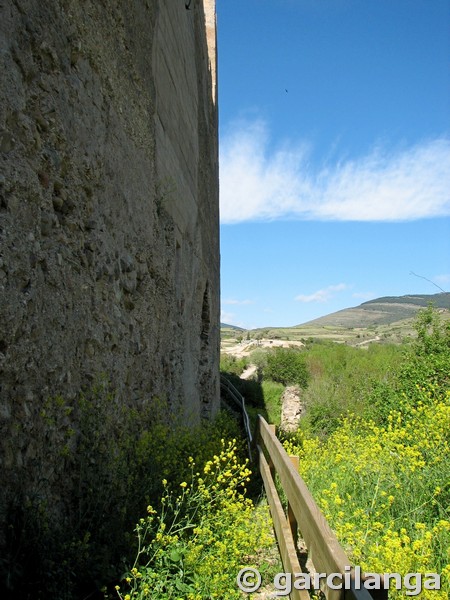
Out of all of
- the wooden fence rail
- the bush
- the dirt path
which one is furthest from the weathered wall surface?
the bush

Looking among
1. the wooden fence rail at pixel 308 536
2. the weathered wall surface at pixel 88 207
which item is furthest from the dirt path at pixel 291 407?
the wooden fence rail at pixel 308 536

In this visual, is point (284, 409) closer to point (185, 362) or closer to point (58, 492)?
point (185, 362)

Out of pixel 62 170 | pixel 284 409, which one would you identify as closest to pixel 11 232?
pixel 62 170

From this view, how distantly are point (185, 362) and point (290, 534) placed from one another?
3.37 metres

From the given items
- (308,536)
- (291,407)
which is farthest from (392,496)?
(291,407)

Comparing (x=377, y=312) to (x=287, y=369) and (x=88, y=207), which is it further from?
(x=88, y=207)

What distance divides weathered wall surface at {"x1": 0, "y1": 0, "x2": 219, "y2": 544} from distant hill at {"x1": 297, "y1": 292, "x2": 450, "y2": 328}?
109 metres

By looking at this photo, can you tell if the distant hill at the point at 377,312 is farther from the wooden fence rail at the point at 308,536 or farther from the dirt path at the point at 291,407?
the wooden fence rail at the point at 308,536

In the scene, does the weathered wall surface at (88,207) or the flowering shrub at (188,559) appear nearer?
the weathered wall surface at (88,207)

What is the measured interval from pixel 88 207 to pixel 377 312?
138021mm

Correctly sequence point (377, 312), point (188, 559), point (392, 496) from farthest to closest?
point (377, 312), point (392, 496), point (188, 559)

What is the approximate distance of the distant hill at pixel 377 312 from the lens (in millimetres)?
116050

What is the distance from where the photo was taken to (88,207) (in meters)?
2.98

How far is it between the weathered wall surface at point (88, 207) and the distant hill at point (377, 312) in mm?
109169
